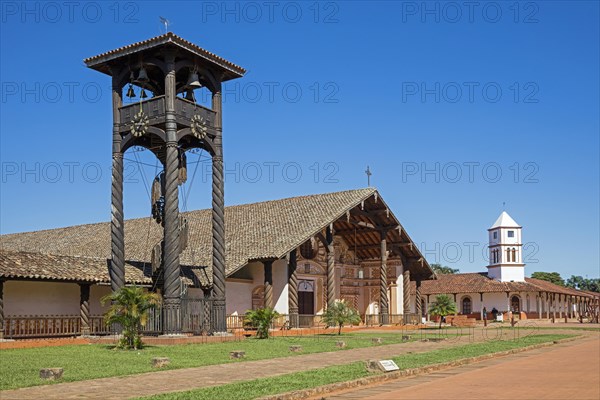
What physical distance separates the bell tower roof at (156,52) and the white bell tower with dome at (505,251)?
44112mm

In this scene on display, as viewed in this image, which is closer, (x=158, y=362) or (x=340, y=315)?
(x=158, y=362)

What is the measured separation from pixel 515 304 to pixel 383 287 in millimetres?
27685

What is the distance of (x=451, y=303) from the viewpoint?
36344 millimetres

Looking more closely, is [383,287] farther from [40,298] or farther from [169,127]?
[40,298]

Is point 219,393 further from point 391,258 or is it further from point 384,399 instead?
point 391,258

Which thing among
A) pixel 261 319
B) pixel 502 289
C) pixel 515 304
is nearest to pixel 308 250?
pixel 261 319

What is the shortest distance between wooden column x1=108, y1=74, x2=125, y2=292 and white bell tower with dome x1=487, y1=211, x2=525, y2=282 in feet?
152

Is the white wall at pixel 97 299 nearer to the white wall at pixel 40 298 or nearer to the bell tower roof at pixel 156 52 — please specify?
the white wall at pixel 40 298

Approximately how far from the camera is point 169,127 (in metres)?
25.2

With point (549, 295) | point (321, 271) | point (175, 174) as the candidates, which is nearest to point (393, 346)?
point (175, 174)

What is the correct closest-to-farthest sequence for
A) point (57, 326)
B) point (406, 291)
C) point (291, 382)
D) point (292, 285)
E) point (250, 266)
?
point (291, 382)
point (57, 326)
point (292, 285)
point (250, 266)
point (406, 291)

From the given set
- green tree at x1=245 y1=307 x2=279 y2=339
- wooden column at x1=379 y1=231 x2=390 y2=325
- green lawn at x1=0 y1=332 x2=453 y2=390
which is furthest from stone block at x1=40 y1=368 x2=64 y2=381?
wooden column at x1=379 y1=231 x2=390 y2=325

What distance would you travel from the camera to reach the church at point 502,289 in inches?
2446

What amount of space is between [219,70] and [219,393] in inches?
738
